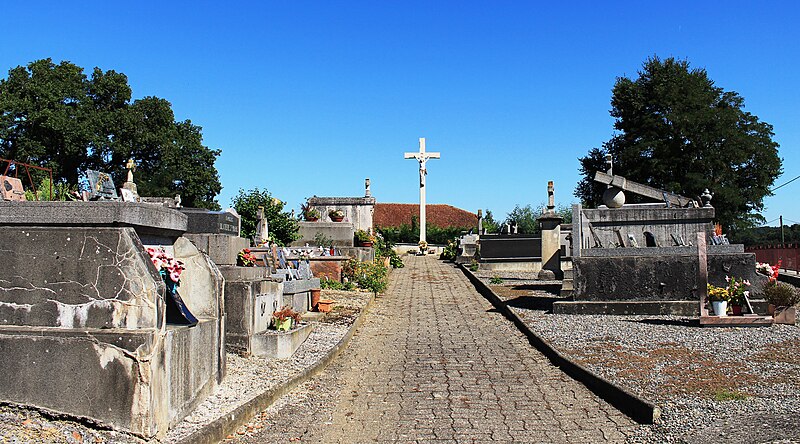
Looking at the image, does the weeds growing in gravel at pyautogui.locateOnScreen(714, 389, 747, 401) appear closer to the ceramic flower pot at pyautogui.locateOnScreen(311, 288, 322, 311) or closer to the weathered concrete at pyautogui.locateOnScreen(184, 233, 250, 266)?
the weathered concrete at pyautogui.locateOnScreen(184, 233, 250, 266)

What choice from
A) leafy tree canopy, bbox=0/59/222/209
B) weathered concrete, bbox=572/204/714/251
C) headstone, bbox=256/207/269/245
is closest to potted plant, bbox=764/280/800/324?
weathered concrete, bbox=572/204/714/251

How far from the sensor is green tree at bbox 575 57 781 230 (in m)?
37.5

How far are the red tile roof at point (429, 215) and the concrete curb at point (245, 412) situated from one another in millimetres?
63076

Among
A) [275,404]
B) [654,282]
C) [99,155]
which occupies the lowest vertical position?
[275,404]

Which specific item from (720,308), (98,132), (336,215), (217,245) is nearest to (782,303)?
Answer: (720,308)

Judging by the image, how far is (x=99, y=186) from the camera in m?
6.65

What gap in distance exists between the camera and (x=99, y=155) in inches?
1473

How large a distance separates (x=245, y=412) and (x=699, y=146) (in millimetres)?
36971

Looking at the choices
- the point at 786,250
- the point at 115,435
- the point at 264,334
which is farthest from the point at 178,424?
the point at 786,250

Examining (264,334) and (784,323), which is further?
(784,323)

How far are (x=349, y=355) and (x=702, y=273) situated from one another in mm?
5562

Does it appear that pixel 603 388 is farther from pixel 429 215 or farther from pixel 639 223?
pixel 429 215

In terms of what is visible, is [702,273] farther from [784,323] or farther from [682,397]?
[682,397]

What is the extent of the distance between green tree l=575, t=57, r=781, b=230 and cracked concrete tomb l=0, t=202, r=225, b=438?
35820 mm
